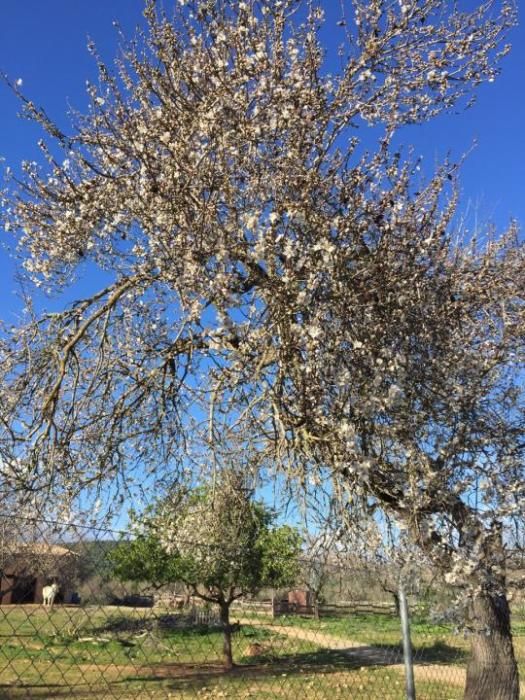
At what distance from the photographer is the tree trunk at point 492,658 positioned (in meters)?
6.29

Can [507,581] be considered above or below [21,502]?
below

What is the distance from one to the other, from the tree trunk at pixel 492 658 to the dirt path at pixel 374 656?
3.85m

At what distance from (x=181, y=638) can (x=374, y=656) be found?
222 inches

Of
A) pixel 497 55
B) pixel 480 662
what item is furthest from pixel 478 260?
pixel 480 662

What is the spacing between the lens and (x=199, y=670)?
51.0ft

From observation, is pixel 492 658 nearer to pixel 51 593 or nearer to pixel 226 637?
pixel 51 593

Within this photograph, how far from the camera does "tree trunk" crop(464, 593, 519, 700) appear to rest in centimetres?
629

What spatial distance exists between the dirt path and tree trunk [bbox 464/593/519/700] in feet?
12.6

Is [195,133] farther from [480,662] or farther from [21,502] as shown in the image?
[480,662]

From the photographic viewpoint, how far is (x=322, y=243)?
4527 millimetres

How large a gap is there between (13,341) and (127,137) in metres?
2.15

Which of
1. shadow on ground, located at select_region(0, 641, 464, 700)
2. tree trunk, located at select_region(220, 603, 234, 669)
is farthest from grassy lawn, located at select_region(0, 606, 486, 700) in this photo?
tree trunk, located at select_region(220, 603, 234, 669)

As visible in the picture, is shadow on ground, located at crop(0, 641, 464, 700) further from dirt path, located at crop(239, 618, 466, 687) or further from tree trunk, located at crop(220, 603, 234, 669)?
tree trunk, located at crop(220, 603, 234, 669)

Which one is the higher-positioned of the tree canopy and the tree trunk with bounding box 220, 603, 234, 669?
the tree canopy
